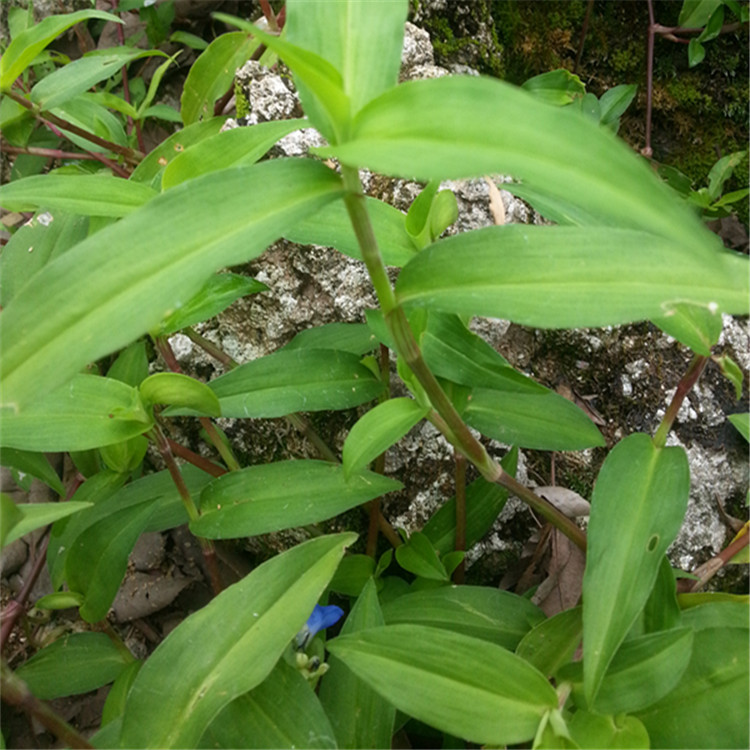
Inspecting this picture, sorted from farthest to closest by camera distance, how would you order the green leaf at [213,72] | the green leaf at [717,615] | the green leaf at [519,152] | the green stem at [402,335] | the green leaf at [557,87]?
the green leaf at [557,87], the green leaf at [213,72], the green leaf at [717,615], the green stem at [402,335], the green leaf at [519,152]

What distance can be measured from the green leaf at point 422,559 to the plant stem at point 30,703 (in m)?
0.45

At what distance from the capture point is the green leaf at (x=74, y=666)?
102 cm

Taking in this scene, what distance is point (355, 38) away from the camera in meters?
0.60

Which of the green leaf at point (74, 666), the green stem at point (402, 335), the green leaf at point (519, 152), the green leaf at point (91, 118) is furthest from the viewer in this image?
the green leaf at point (91, 118)

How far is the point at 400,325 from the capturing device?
62cm

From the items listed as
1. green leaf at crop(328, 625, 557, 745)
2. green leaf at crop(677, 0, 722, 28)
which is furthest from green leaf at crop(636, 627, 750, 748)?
green leaf at crop(677, 0, 722, 28)

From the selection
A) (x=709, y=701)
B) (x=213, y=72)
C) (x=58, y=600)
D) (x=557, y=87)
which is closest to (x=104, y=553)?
(x=58, y=600)

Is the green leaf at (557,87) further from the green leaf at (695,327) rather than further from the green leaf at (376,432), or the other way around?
the green leaf at (376,432)

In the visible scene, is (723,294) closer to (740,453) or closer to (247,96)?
(740,453)

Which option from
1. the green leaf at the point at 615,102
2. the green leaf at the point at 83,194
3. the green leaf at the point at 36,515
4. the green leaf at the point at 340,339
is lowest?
the green leaf at the point at 340,339

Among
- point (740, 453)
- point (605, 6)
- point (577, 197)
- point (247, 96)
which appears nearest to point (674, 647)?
point (577, 197)

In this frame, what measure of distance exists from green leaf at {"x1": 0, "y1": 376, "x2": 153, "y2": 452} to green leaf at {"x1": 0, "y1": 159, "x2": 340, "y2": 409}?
13.5 inches

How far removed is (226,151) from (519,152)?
45 centimetres

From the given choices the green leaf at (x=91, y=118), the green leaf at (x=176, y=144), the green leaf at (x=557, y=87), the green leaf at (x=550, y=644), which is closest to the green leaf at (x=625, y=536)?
the green leaf at (x=550, y=644)
